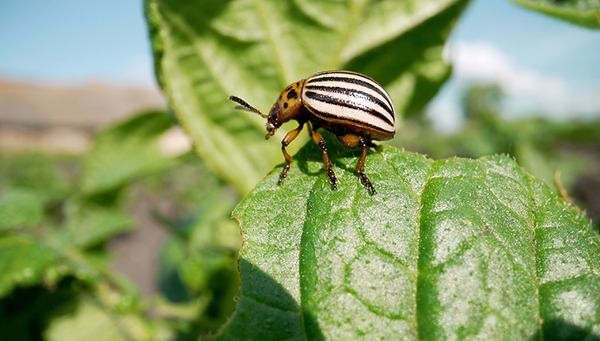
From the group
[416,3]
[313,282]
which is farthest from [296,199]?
[416,3]

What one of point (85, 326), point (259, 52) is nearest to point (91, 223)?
point (85, 326)

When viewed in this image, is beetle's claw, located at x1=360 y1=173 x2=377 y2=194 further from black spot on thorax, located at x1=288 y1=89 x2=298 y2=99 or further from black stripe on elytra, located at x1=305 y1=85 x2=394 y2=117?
black spot on thorax, located at x1=288 y1=89 x2=298 y2=99

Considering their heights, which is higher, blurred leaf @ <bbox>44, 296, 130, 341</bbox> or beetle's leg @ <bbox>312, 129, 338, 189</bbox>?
beetle's leg @ <bbox>312, 129, 338, 189</bbox>

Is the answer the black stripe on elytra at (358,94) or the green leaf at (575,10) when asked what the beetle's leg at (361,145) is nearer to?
the black stripe on elytra at (358,94)

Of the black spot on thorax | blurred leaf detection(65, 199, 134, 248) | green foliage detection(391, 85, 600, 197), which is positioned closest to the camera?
the black spot on thorax

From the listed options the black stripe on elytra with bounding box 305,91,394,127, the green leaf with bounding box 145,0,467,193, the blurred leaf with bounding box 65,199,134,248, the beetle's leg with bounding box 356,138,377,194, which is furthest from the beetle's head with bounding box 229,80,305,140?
the blurred leaf with bounding box 65,199,134,248

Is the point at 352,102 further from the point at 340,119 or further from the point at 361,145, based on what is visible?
the point at 361,145

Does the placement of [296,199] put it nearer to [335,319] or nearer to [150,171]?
[335,319]
